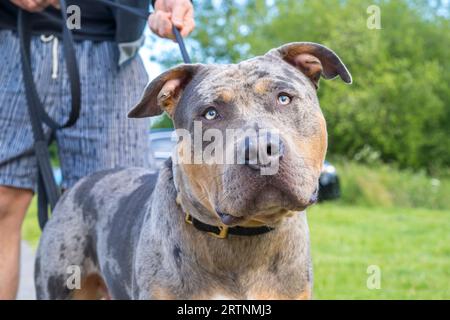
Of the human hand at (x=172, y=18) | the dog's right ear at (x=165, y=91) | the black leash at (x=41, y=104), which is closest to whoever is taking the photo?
the dog's right ear at (x=165, y=91)

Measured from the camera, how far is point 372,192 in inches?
714

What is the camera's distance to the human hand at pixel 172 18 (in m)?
3.93

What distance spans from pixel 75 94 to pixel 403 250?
590cm

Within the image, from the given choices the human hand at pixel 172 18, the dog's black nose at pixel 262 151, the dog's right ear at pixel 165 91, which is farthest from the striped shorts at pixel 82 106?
the dog's black nose at pixel 262 151

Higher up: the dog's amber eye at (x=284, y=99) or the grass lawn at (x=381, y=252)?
the dog's amber eye at (x=284, y=99)

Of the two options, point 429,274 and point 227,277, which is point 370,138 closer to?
point 429,274

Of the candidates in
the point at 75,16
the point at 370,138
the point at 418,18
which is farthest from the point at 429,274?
the point at 418,18

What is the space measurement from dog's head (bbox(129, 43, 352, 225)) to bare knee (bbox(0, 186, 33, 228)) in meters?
1.41

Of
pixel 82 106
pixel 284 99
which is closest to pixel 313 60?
pixel 284 99

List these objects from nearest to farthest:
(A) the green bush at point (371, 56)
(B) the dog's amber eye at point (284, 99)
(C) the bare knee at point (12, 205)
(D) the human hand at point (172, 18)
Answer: (B) the dog's amber eye at point (284, 99) < (D) the human hand at point (172, 18) < (C) the bare knee at point (12, 205) < (A) the green bush at point (371, 56)

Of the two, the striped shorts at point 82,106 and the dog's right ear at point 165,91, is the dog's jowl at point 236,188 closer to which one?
the dog's right ear at point 165,91

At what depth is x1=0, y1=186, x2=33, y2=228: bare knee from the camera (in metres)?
4.43

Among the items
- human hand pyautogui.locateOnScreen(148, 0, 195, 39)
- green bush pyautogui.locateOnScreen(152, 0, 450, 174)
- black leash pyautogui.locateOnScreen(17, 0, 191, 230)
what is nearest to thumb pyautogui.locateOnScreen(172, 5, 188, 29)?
human hand pyautogui.locateOnScreen(148, 0, 195, 39)

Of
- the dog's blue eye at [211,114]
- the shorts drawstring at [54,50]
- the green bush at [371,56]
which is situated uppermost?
the green bush at [371,56]
